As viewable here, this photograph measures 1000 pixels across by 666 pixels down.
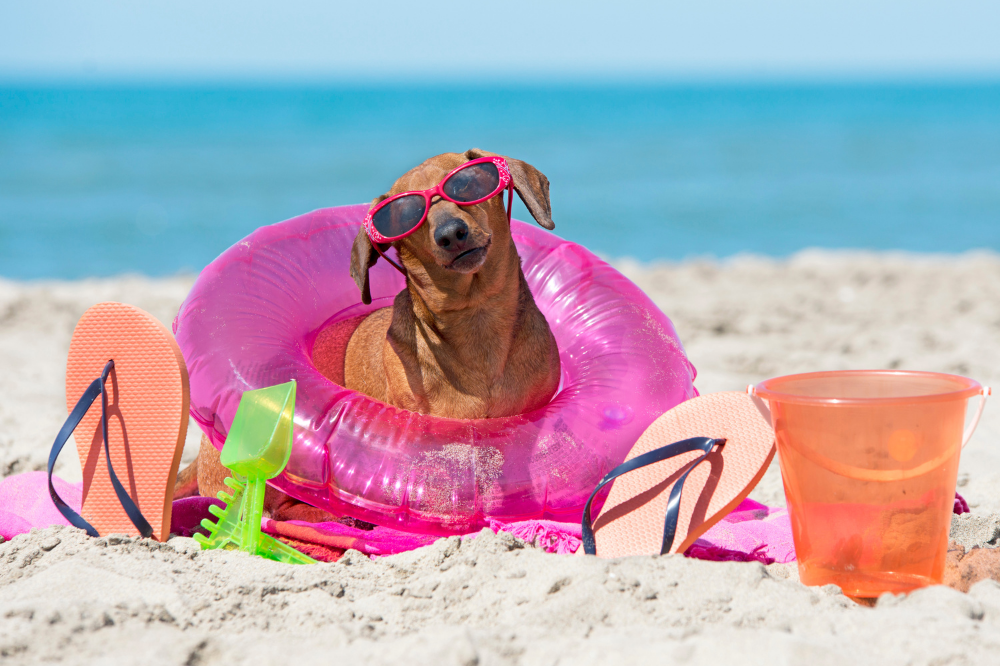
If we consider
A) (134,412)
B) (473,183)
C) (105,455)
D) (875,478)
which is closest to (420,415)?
(473,183)

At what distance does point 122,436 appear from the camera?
10.9 ft

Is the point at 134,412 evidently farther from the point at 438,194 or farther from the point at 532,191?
the point at 532,191

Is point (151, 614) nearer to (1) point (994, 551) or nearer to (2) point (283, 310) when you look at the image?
(2) point (283, 310)

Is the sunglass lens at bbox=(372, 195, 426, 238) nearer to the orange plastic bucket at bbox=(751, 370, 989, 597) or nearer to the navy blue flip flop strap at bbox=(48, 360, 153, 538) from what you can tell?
the navy blue flip flop strap at bbox=(48, 360, 153, 538)

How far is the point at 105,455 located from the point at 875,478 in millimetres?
2670

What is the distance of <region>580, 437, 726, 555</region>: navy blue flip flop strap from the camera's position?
2.93 meters

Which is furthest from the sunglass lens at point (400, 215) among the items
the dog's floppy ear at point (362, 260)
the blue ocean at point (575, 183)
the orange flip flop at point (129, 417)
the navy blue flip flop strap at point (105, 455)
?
the blue ocean at point (575, 183)

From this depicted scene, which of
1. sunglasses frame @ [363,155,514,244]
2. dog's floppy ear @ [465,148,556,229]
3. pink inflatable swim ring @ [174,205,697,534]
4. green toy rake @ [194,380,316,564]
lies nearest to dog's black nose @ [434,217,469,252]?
sunglasses frame @ [363,155,514,244]

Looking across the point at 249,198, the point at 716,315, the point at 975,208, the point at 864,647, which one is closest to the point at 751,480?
the point at 864,647

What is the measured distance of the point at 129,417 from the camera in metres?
3.30

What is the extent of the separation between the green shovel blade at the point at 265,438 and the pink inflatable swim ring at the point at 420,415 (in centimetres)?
22

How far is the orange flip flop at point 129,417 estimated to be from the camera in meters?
3.23

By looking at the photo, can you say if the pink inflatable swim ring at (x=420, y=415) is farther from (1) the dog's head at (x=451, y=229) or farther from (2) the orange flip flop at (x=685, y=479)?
(1) the dog's head at (x=451, y=229)

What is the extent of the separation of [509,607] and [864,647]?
0.96 meters
